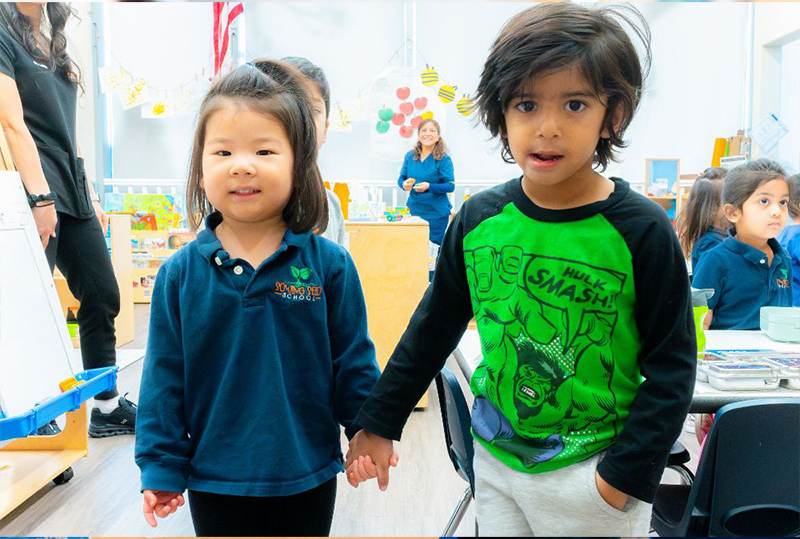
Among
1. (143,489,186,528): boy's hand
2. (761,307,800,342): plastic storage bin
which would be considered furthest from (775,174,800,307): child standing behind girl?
(143,489,186,528): boy's hand

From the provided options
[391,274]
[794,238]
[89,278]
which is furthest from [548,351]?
[794,238]

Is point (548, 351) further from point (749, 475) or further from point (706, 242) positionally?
point (706, 242)

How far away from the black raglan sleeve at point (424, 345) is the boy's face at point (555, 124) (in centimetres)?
17

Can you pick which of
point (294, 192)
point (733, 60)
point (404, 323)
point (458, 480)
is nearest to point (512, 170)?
point (733, 60)

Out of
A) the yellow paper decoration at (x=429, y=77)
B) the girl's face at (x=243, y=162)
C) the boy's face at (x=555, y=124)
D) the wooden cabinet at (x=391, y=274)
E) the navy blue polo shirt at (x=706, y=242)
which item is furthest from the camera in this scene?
the yellow paper decoration at (x=429, y=77)

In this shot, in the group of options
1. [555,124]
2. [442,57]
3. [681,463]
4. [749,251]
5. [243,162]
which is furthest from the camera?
[442,57]

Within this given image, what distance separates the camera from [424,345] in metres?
0.94

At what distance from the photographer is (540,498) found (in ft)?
2.77

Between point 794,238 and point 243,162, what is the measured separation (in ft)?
9.49

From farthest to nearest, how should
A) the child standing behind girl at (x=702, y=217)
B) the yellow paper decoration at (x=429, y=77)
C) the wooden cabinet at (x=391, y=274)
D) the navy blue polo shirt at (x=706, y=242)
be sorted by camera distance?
the yellow paper decoration at (x=429, y=77) < the wooden cabinet at (x=391, y=274) < the child standing behind girl at (x=702, y=217) < the navy blue polo shirt at (x=706, y=242)

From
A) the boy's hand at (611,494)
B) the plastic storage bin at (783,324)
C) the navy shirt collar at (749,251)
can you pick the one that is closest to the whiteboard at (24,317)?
the boy's hand at (611,494)

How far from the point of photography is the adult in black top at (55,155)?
200 cm

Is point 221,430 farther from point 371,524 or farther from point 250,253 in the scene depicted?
point 371,524

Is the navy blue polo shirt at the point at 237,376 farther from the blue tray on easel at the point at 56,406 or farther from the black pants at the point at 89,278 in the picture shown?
the black pants at the point at 89,278
